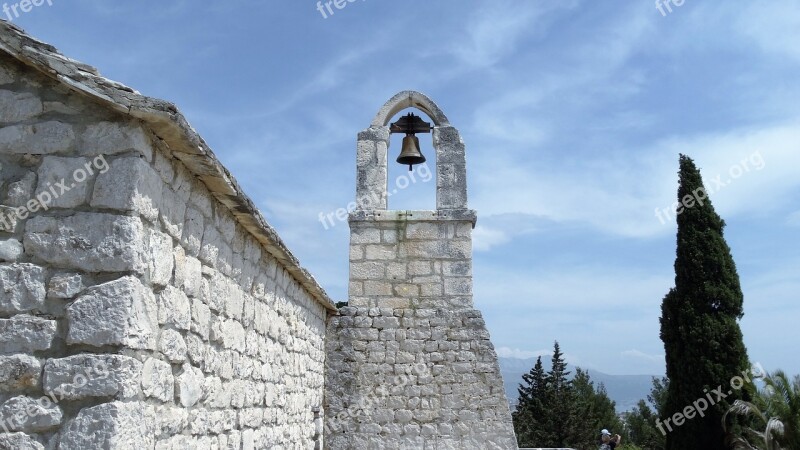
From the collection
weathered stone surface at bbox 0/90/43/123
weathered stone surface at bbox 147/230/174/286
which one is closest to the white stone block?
weathered stone surface at bbox 147/230/174/286

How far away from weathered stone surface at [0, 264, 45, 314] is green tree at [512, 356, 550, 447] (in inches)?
785

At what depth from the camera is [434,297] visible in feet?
25.2

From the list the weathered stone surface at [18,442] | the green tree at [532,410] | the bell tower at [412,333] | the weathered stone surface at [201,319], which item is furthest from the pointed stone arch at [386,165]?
the green tree at [532,410]

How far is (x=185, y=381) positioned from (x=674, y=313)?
12.5 meters

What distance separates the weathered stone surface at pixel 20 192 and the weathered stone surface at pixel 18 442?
2.99 ft

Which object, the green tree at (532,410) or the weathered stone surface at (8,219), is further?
the green tree at (532,410)

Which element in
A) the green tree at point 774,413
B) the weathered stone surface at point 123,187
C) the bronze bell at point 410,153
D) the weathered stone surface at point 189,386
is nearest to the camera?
the weathered stone surface at point 123,187

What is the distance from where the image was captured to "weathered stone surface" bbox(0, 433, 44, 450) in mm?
2561

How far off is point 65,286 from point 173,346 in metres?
0.59

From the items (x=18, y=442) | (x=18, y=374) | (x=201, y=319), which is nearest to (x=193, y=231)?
(x=201, y=319)

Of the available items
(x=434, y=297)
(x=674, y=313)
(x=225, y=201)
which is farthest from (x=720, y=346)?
(x=225, y=201)

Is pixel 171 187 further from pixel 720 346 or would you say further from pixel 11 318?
pixel 720 346

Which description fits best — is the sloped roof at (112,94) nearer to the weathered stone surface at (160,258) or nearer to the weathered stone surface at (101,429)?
the weathered stone surface at (160,258)

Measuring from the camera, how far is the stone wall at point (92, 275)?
102 inches
